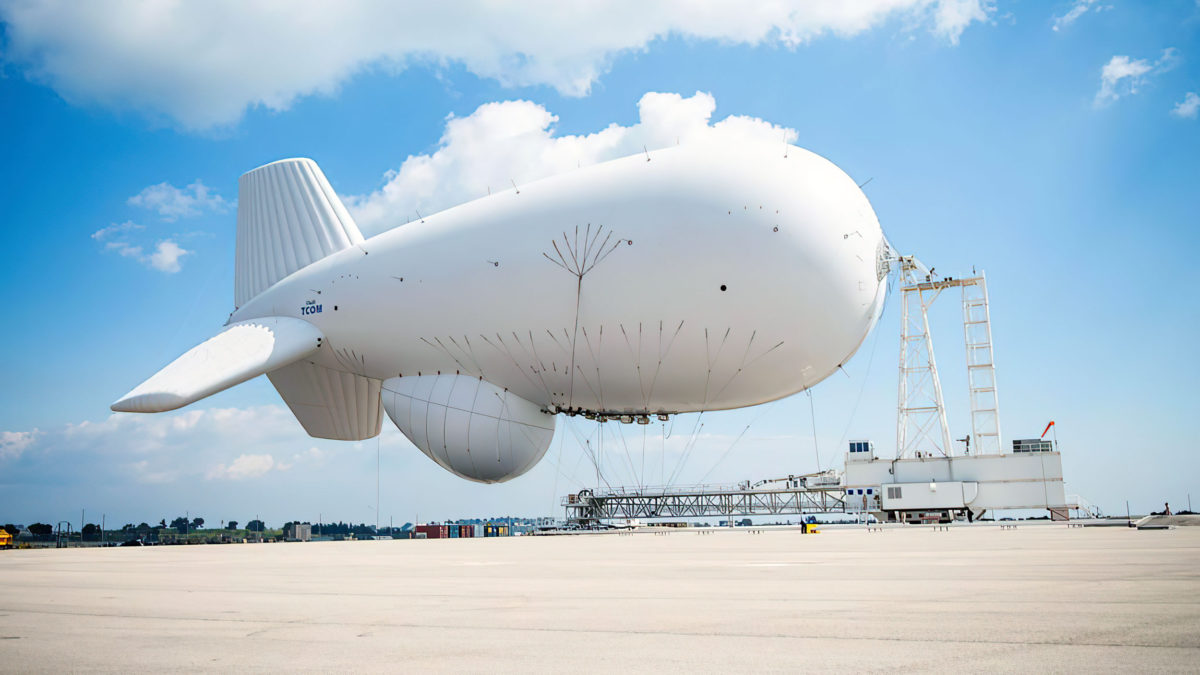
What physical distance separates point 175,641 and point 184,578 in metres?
7.59

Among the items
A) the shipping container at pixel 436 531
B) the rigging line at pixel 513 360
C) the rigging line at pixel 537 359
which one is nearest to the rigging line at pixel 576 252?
the rigging line at pixel 537 359

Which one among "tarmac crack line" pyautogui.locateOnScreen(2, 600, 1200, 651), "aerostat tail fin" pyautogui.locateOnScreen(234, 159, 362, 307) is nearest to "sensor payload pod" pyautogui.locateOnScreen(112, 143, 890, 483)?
"aerostat tail fin" pyautogui.locateOnScreen(234, 159, 362, 307)

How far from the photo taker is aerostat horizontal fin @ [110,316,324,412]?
30984 mm

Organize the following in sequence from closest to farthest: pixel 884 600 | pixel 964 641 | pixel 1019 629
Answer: pixel 964 641 → pixel 1019 629 → pixel 884 600

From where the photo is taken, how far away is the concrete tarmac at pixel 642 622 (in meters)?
4.11

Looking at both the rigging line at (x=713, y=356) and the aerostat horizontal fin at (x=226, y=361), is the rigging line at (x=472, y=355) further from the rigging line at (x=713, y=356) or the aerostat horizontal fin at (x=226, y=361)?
the rigging line at (x=713, y=356)

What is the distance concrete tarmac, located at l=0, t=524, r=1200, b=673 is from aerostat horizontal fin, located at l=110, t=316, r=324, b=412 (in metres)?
22.5

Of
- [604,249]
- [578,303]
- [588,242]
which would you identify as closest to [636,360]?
[578,303]

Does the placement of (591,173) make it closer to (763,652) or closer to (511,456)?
(511,456)

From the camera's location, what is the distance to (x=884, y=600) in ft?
21.8

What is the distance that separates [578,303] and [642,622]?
2389cm

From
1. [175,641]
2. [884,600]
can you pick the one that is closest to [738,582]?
[884,600]

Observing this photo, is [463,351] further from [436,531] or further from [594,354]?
[436,531]

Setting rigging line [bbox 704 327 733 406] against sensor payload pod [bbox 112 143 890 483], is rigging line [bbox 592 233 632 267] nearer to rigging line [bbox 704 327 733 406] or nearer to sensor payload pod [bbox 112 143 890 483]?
sensor payload pod [bbox 112 143 890 483]
